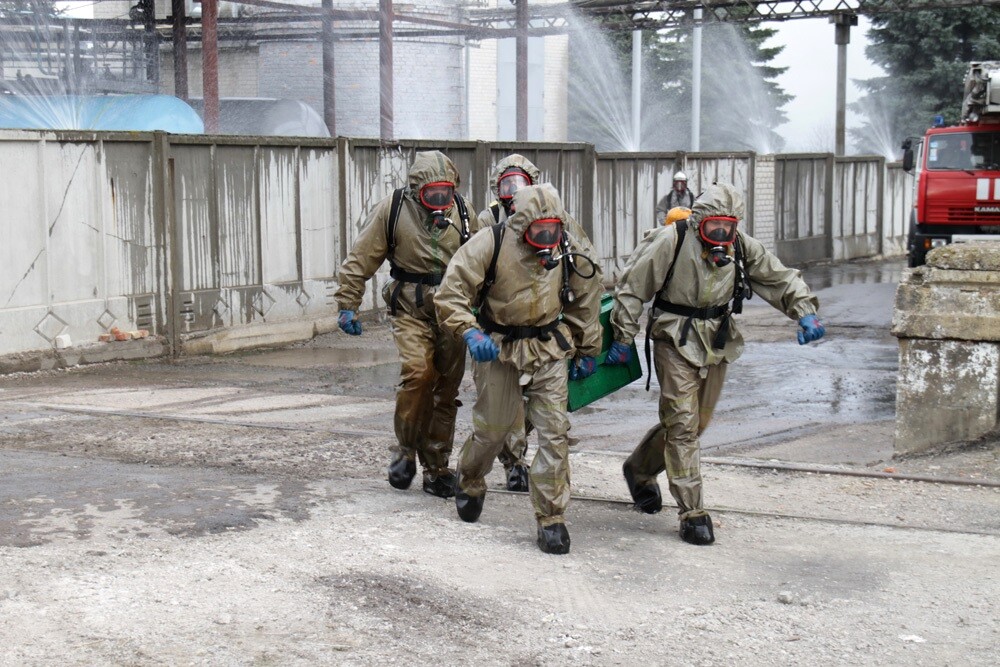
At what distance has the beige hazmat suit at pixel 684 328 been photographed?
5.80m

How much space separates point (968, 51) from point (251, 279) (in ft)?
96.9

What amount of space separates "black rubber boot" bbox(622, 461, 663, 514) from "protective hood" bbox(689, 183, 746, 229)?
1340 millimetres

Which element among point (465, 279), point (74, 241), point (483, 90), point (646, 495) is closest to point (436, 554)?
point (465, 279)

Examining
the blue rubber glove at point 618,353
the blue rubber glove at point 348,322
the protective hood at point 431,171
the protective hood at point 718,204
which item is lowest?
the blue rubber glove at point 618,353

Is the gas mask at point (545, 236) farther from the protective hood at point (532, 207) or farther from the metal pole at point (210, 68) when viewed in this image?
the metal pole at point (210, 68)

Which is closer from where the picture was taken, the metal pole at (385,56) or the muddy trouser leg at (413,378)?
the muddy trouser leg at (413,378)

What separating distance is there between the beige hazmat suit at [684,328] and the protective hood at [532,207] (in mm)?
570

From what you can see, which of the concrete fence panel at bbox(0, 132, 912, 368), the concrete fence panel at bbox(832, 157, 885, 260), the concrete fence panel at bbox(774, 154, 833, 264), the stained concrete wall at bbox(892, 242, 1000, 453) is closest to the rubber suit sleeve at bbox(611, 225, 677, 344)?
the stained concrete wall at bbox(892, 242, 1000, 453)

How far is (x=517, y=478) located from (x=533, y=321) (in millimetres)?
1439

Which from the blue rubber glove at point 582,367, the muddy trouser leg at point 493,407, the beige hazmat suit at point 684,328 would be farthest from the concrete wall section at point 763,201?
the muddy trouser leg at point 493,407

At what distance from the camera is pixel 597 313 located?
→ 584 cm

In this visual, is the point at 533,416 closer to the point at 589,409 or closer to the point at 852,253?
the point at 589,409

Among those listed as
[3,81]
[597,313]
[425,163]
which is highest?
[3,81]

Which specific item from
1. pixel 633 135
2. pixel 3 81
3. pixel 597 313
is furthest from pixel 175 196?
pixel 633 135
